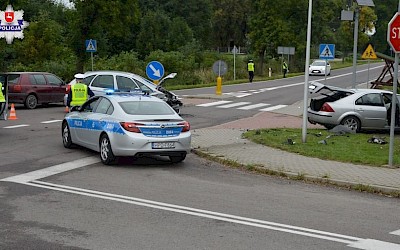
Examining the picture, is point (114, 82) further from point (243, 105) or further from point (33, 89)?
point (243, 105)

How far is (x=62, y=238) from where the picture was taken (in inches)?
281

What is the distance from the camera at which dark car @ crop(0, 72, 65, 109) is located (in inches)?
1025

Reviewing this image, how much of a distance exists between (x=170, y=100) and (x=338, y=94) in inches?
234

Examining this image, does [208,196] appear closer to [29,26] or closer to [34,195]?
[34,195]

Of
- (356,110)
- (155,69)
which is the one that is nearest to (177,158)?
(356,110)

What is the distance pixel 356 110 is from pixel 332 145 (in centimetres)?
406

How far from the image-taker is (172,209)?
347 inches

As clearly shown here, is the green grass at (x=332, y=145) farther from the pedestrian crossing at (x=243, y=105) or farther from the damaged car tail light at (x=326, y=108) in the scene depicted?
the pedestrian crossing at (x=243, y=105)

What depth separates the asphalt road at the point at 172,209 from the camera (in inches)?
283

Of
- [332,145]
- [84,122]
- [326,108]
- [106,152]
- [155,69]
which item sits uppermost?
[155,69]

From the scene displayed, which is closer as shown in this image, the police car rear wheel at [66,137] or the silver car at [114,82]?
the police car rear wheel at [66,137]

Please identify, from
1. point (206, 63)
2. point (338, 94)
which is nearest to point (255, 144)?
point (338, 94)

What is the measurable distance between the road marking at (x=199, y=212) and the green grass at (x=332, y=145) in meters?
5.59

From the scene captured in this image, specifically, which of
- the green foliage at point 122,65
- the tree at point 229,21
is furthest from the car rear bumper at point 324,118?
the tree at point 229,21
